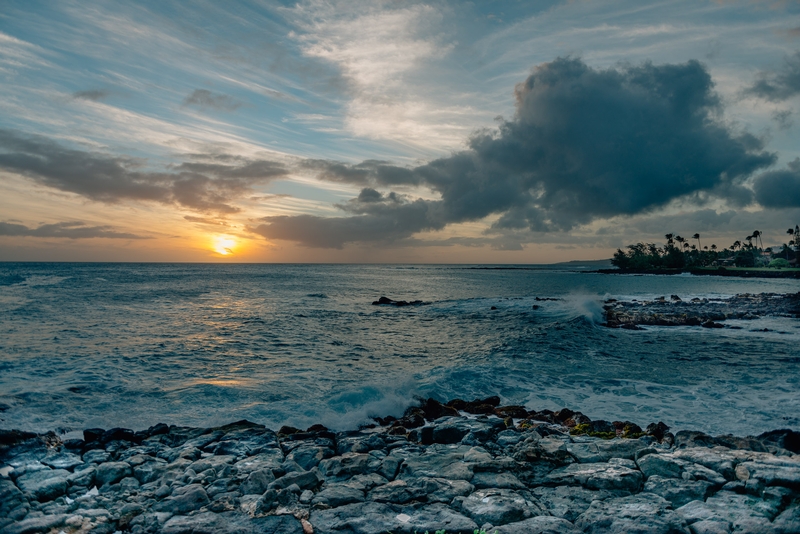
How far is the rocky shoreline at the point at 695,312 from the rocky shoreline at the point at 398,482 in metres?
21.6

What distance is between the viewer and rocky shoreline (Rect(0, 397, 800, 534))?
4836mm

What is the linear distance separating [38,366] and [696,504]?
61.2ft

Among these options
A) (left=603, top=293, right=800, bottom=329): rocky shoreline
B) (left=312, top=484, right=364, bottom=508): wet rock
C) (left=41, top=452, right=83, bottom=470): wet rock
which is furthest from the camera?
(left=603, top=293, right=800, bottom=329): rocky shoreline

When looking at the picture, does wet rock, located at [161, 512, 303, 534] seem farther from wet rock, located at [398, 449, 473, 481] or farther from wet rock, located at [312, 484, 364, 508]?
wet rock, located at [398, 449, 473, 481]

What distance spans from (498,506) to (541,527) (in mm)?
573

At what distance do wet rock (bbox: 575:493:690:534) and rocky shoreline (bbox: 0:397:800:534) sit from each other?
0.02 m

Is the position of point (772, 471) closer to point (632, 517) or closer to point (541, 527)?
point (632, 517)

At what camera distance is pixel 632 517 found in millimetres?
4797

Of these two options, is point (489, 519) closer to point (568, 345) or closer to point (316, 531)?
point (316, 531)

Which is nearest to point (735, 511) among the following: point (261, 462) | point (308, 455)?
point (308, 455)

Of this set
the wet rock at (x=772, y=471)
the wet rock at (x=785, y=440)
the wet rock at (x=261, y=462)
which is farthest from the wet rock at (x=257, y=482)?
the wet rock at (x=785, y=440)

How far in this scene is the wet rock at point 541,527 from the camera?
4574mm

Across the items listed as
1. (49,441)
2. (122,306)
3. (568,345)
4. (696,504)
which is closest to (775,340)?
(568,345)

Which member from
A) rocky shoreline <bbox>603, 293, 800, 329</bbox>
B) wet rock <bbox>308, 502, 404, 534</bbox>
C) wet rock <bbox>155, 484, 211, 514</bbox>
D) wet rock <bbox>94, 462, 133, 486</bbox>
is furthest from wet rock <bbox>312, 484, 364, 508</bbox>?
rocky shoreline <bbox>603, 293, 800, 329</bbox>
